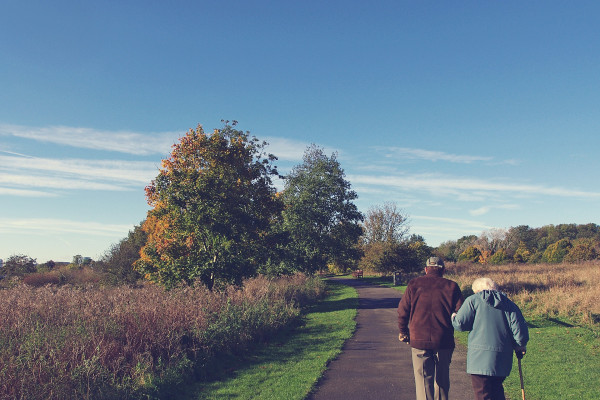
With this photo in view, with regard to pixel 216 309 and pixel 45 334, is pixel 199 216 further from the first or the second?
pixel 45 334

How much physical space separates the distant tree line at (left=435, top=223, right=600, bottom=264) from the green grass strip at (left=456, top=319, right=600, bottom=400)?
41.8 m

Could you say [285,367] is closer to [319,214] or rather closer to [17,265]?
[319,214]

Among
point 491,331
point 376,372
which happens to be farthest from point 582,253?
point 491,331

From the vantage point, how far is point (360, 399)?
21.6ft

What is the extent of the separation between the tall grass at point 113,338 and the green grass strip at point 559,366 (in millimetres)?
6243

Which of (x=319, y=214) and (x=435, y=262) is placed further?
(x=319, y=214)

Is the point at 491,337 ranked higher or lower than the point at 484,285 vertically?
lower

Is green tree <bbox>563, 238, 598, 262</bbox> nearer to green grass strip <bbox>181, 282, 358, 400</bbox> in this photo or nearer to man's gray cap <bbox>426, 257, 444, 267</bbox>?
green grass strip <bbox>181, 282, 358, 400</bbox>

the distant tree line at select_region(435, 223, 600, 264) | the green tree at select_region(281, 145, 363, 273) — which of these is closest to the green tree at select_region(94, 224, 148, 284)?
the green tree at select_region(281, 145, 363, 273)

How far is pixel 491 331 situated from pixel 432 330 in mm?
759

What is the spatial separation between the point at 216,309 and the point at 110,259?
28787 millimetres

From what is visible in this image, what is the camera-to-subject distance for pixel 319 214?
33875mm

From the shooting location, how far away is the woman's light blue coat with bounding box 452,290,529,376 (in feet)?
15.7

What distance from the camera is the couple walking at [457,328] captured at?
190 inches
